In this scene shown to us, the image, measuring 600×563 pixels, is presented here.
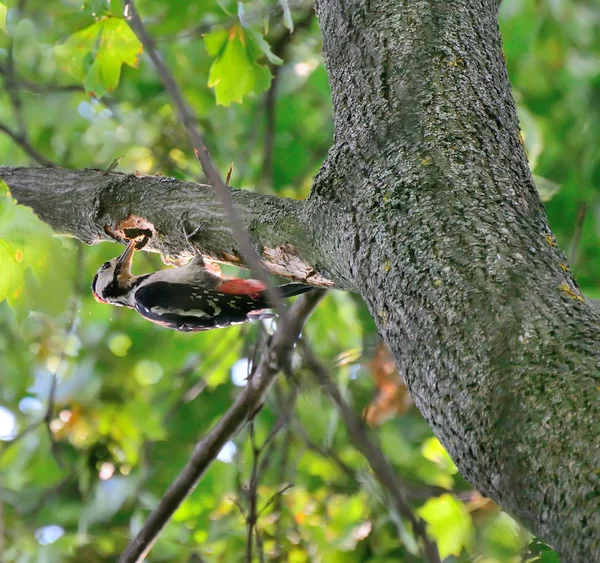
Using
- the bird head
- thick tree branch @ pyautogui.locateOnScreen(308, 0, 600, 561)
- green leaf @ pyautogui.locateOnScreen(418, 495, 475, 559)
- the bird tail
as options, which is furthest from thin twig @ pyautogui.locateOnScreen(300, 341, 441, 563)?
the bird head

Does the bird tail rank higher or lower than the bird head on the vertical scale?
higher

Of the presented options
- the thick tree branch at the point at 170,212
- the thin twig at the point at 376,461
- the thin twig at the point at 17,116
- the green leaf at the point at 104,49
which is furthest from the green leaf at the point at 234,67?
the thin twig at the point at 376,461

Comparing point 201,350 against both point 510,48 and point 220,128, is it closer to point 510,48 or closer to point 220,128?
point 220,128

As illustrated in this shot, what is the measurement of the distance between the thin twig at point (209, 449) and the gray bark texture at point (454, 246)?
637mm

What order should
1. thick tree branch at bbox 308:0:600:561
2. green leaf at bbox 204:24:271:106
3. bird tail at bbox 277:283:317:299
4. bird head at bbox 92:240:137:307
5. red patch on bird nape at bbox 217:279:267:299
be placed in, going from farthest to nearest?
bird head at bbox 92:240:137:307 → red patch on bird nape at bbox 217:279:267:299 → green leaf at bbox 204:24:271:106 → bird tail at bbox 277:283:317:299 → thick tree branch at bbox 308:0:600:561

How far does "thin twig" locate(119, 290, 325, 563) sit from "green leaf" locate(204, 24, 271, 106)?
0.84 m

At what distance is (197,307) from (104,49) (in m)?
1.09

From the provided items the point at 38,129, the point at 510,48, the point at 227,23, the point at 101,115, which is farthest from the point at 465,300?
the point at 38,129

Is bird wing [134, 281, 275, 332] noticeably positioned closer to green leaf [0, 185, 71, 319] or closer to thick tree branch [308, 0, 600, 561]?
green leaf [0, 185, 71, 319]

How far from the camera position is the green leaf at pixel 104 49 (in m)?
2.62

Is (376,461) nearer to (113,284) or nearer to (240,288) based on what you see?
(240,288)

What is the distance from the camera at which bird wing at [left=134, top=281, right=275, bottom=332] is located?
2838 mm

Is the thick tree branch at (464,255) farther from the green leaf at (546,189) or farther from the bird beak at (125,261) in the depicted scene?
the bird beak at (125,261)

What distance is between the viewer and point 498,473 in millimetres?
901
